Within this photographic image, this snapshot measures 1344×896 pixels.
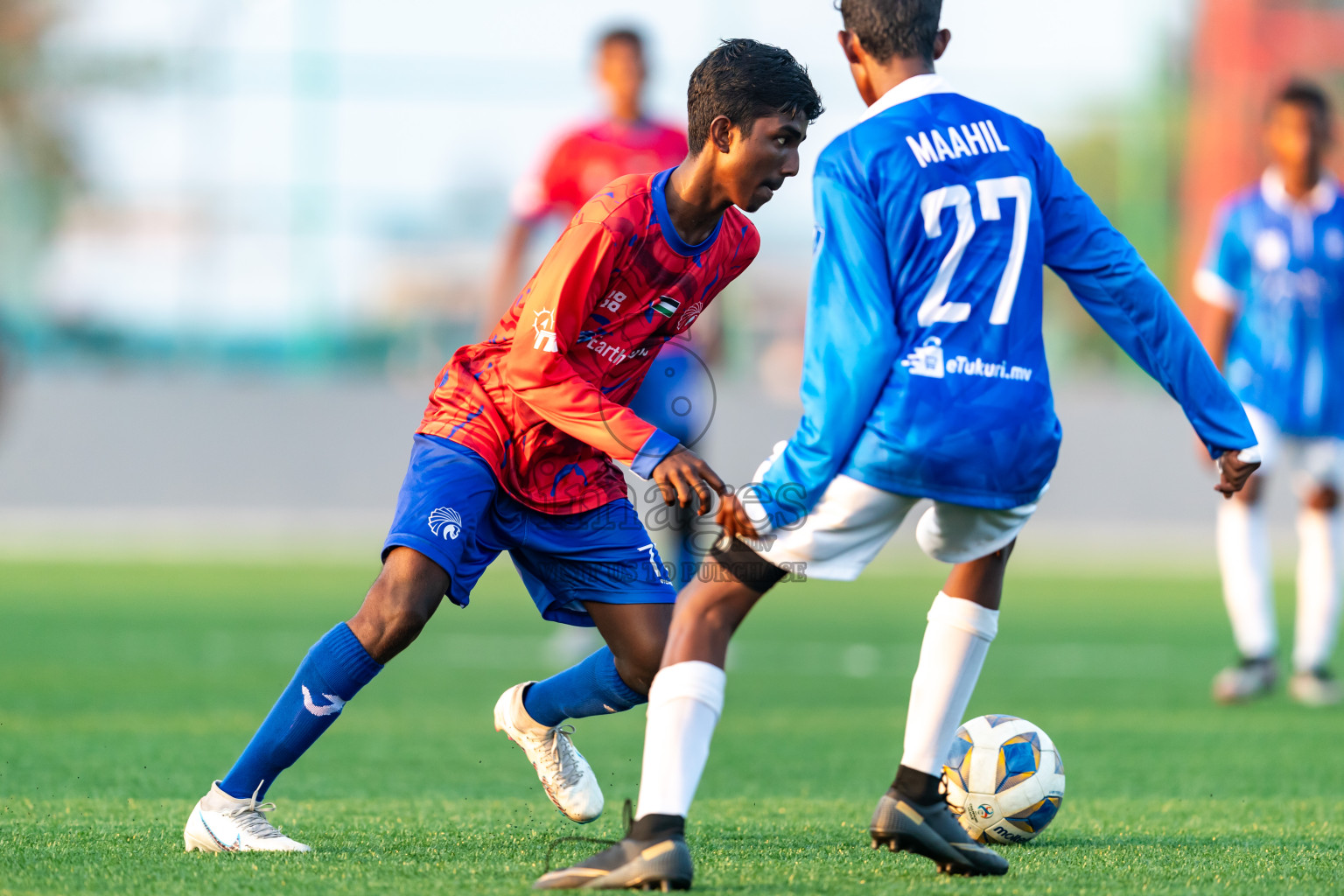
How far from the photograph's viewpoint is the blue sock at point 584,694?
4195 millimetres

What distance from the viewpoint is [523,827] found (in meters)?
4.13

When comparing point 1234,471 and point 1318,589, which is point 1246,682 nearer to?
point 1318,589

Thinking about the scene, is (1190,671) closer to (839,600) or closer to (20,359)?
(839,600)

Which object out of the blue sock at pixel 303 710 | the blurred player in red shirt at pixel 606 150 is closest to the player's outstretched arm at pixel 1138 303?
the blue sock at pixel 303 710

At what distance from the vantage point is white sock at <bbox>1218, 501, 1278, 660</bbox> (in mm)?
7109

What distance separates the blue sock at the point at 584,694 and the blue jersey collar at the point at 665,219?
42.4 inches

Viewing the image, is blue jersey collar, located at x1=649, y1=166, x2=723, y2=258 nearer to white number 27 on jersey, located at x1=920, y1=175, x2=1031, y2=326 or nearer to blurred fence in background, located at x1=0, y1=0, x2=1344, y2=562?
white number 27 on jersey, located at x1=920, y1=175, x2=1031, y2=326

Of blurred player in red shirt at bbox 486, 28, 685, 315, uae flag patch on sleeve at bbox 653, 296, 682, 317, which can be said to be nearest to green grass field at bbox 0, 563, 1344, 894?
uae flag patch on sleeve at bbox 653, 296, 682, 317

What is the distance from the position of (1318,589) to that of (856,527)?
4.87m

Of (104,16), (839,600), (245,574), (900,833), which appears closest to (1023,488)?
(900,833)

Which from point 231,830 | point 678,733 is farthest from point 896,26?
point 231,830

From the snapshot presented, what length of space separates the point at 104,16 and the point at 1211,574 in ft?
41.5

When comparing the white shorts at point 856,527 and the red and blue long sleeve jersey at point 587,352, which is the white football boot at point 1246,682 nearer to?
the red and blue long sleeve jersey at point 587,352

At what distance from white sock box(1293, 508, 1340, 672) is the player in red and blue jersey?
4.30 meters
